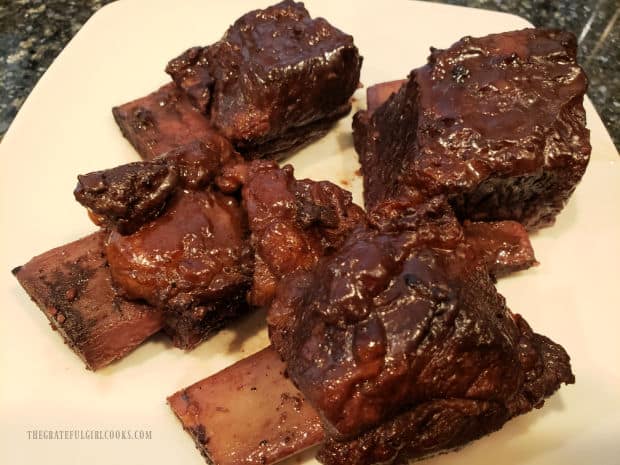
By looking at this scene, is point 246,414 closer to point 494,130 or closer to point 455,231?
point 455,231

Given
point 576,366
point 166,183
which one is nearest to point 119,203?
point 166,183

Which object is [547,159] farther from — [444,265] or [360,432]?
[360,432]

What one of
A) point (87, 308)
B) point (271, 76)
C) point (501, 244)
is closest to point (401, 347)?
point (501, 244)

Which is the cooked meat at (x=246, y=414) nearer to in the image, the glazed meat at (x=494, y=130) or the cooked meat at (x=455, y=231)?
the cooked meat at (x=455, y=231)

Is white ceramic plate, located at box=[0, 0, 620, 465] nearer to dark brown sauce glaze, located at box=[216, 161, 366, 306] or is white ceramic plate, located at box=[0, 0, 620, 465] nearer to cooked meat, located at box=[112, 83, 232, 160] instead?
cooked meat, located at box=[112, 83, 232, 160]

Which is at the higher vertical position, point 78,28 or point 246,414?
point 78,28

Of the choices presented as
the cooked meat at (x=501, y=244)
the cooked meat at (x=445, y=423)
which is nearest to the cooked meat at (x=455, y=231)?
the cooked meat at (x=501, y=244)

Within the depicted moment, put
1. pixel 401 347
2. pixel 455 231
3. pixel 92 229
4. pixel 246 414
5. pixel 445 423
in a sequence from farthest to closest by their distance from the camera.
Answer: pixel 92 229 < pixel 246 414 < pixel 455 231 < pixel 445 423 < pixel 401 347
